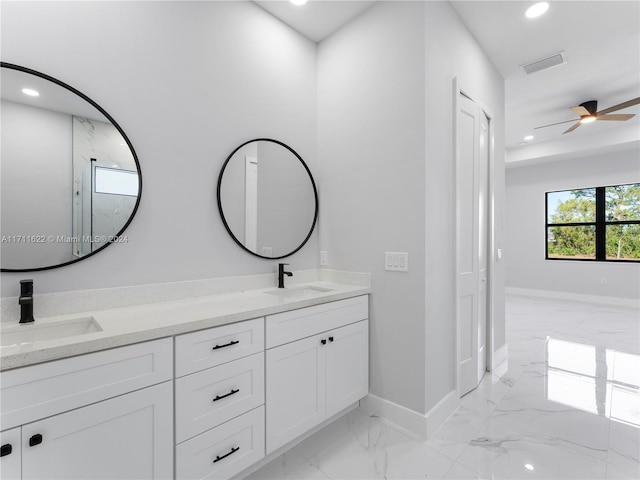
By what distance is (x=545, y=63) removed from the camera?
3.09 metres

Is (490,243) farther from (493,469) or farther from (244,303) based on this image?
(244,303)

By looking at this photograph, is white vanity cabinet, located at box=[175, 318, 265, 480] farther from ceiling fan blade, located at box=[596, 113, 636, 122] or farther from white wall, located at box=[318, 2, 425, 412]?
ceiling fan blade, located at box=[596, 113, 636, 122]

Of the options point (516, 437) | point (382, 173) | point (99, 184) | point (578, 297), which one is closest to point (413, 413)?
point (516, 437)

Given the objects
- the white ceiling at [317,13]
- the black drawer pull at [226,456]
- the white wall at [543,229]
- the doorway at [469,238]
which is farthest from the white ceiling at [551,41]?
the black drawer pull at [226,456]

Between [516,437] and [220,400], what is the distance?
186 centimetres

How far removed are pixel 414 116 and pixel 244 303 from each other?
1.60 metres

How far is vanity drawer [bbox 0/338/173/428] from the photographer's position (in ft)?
3.17

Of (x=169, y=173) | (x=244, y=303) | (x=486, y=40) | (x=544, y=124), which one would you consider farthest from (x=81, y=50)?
(x=544, y=124)

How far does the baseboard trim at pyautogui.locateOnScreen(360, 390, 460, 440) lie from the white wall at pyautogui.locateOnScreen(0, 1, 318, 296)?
1252 millimetres

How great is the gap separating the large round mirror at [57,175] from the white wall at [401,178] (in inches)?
57.9

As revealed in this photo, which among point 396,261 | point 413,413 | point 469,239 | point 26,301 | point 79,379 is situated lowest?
point 413,413

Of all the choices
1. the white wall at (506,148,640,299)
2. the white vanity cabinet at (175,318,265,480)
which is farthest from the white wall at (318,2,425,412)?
the white wall at (506,148,640,299)

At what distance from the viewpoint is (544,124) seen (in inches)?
194

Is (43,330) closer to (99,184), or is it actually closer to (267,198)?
Answer: (99,184)
